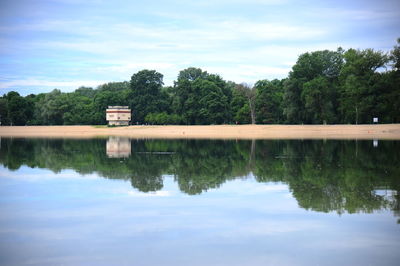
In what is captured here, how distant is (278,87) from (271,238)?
10502 cm

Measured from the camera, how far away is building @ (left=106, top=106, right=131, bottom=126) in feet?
409

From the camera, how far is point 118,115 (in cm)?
12544

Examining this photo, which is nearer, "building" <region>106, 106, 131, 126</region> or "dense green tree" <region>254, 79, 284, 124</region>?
"dense green tree" <region>254, 79, 284, 124</region>

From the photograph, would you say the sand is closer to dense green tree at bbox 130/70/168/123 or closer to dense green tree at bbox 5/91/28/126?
dense green tree at bbox 130/70/168/123

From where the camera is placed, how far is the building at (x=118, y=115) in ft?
409

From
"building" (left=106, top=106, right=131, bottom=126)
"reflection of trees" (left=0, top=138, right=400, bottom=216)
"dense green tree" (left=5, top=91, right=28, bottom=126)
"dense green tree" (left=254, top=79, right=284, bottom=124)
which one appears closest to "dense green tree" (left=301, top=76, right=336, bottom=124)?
"dense green tree" (left=254, top=79, right=284, bottom=124)

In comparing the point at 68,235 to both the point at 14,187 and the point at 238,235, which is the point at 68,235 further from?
the point at 14,187

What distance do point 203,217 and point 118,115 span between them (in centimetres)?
11363

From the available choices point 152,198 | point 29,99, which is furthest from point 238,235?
point 29,99

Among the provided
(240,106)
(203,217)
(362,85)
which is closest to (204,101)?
(240,106)

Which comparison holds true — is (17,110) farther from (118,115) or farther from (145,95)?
(145,95)

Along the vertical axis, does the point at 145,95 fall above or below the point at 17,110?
above

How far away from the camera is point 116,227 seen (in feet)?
42.0

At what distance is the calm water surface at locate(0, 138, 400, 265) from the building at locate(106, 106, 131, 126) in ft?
328
